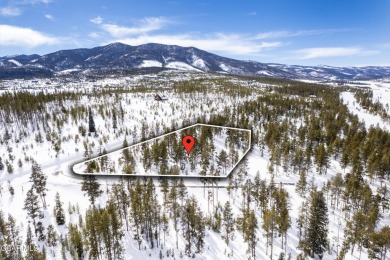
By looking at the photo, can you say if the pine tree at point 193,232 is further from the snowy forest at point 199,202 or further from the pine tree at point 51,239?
the pine tree at point 51,239

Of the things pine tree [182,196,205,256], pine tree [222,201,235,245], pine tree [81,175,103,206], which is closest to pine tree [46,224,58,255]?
pine tree [81,175,103,206]

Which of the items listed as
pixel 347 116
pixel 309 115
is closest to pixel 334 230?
pixel 309 115

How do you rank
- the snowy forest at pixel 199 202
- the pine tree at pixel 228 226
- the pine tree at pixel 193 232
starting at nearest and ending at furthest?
the snowy forest at pixel 199 202
the pine tree at pixel 193 232
the pine tree at pixel 228 226

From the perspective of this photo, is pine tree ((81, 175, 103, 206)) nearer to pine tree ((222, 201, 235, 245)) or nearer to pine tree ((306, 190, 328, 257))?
pine tree ((222, 201, 235, 245))

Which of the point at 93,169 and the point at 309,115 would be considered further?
the point at 309,115

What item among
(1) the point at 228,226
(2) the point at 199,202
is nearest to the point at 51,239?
(2) the point at 199,202

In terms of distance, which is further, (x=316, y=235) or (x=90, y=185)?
(x=316, y=235)

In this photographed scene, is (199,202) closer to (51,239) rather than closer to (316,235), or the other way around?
(316,235)

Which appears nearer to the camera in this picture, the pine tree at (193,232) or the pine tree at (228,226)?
the pine tree at (193,232)

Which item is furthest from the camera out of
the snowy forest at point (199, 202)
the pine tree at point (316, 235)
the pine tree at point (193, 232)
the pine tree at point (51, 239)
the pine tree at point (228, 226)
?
the pine tree at point (228, 226)

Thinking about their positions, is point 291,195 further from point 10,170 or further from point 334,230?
point 10,170

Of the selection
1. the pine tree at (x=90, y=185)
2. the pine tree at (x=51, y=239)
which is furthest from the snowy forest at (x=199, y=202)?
the pine tree at (x=90, y=185)
